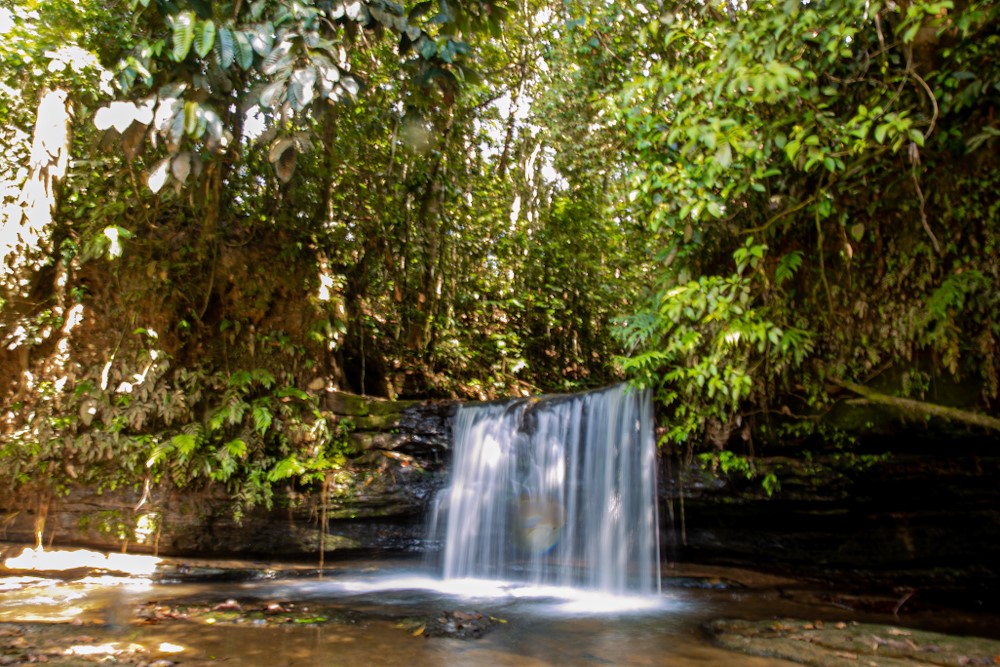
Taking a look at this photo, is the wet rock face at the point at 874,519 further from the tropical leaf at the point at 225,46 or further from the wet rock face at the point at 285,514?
the tropical leaf at the point at 225,46

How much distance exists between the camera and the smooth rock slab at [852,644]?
398 centimetres

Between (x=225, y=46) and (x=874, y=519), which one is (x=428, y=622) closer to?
(x=225, y=46)

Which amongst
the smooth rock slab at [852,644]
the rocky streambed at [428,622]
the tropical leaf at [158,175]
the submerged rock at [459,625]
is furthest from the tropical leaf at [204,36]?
the smooth rock slab at [852,644]

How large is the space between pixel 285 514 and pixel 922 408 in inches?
243

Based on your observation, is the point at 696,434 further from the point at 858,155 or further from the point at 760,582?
the point at 858,155

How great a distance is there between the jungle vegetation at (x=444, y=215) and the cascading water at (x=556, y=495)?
575 mm

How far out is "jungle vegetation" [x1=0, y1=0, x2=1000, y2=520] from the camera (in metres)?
4.32

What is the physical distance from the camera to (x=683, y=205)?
559cm

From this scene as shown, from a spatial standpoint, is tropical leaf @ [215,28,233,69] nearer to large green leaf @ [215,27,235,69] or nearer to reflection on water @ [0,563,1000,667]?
large green leaf @ [215,27,235,69]

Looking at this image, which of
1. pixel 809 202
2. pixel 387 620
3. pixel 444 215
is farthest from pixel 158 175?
pixel 444 215

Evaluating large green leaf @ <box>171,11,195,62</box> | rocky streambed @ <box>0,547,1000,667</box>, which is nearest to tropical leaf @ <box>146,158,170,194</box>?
large green leaf @ <box>171,11,195,62</box>

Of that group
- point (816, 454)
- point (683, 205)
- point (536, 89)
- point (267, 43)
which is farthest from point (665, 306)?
point (536, 89)

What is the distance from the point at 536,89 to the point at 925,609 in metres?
8.71

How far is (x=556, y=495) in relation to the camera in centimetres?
700
